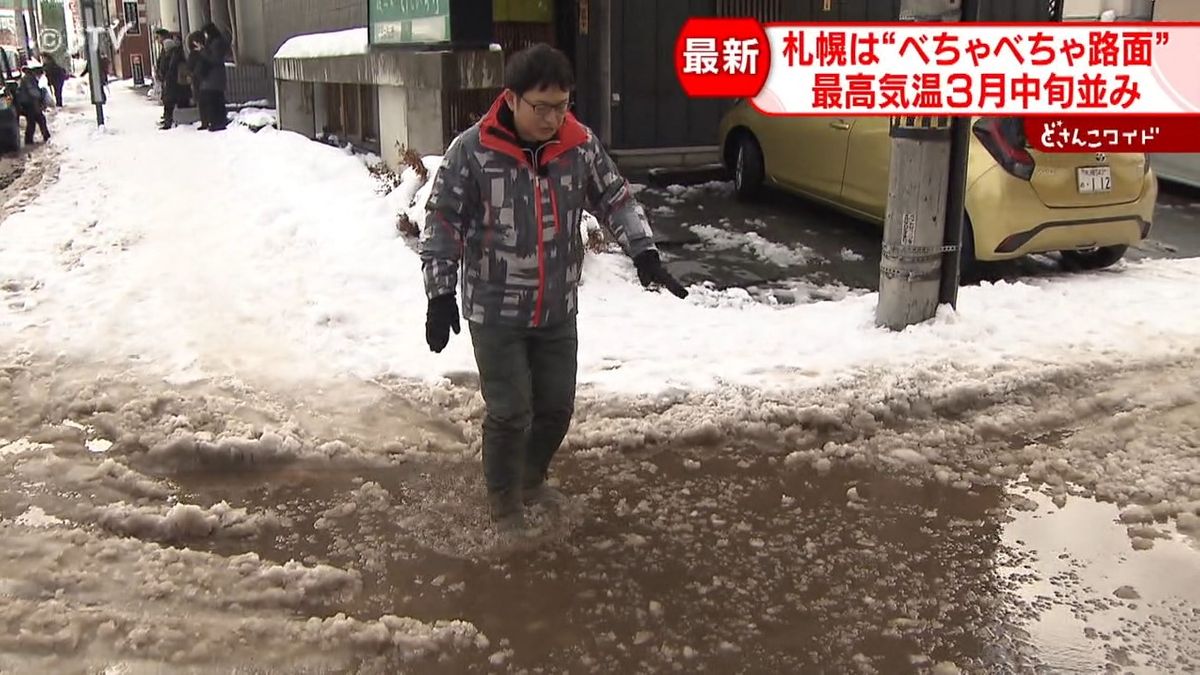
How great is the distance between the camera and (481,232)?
3779 mm

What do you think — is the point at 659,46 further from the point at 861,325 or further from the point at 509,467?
the point at 509,467

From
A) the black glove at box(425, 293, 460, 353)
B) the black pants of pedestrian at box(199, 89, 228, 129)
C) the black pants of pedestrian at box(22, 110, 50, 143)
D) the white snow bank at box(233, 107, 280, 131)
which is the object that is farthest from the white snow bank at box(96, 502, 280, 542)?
the black pants of pedestrian at box(22, 110, 50, 143)

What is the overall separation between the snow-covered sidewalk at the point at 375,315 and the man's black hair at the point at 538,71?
7.15 feet

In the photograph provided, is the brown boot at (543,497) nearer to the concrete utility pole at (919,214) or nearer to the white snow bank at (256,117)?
the concrete utility pole at (919,214)

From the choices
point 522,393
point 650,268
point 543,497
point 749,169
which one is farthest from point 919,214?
point 749,169

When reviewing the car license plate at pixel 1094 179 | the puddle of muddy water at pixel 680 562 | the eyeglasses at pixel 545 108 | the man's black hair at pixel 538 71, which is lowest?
the puddle of muddy water at pixel 680 562

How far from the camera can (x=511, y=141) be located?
12.0 feet

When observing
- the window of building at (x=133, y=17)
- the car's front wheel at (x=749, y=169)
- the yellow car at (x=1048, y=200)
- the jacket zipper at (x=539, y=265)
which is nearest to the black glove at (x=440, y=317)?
the jacket zipper at (x=539, y=265)

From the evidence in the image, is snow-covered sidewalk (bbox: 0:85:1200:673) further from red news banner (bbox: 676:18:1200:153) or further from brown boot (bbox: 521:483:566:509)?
red news banner (bbox: 676:18:1200:153)

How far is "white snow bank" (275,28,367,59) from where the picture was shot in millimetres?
11102

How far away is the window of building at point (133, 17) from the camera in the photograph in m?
47.8

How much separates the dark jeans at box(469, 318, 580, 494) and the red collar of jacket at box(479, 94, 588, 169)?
0.63 meters

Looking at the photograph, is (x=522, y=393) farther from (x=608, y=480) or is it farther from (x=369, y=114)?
(x=369, y=114)

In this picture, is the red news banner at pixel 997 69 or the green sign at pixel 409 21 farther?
the green sign at pixel 409 21
